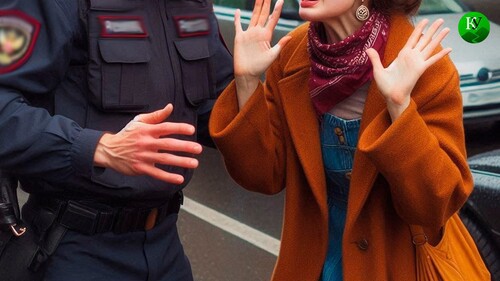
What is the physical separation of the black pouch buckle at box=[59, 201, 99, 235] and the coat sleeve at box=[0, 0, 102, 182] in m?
0.15

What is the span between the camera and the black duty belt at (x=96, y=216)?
104 inches

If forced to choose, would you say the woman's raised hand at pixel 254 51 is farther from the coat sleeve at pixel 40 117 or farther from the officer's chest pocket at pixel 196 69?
the coat sleeve at pixel 40 117

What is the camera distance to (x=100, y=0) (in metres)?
2.61

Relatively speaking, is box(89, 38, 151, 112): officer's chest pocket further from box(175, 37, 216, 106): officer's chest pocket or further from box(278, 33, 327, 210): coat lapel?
box(278, 33, 327, 210): coat lapel

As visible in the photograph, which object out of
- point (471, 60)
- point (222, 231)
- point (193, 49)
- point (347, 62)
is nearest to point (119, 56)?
point (193, 49)

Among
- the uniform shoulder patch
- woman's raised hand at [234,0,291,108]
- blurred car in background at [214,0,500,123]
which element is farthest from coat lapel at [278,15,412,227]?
blurred car in background at [214,0,500,123]

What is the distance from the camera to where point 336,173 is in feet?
8.82

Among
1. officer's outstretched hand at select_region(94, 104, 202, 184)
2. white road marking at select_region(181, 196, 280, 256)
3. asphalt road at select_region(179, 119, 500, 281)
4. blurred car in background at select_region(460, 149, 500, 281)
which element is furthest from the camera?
white road marking at select_region(181, 196, 280, 256)

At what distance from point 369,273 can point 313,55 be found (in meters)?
0.58

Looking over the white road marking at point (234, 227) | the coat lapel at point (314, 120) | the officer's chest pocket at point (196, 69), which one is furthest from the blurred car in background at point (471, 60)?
the coat lapel at point (314, 120)

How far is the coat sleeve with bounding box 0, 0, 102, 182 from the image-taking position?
244 centimetres

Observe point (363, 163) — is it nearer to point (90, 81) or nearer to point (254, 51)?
point (254, 51)

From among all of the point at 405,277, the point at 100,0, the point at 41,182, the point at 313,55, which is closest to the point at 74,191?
the point at 41,182

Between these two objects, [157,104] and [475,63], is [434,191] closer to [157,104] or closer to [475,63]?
[157,104]
